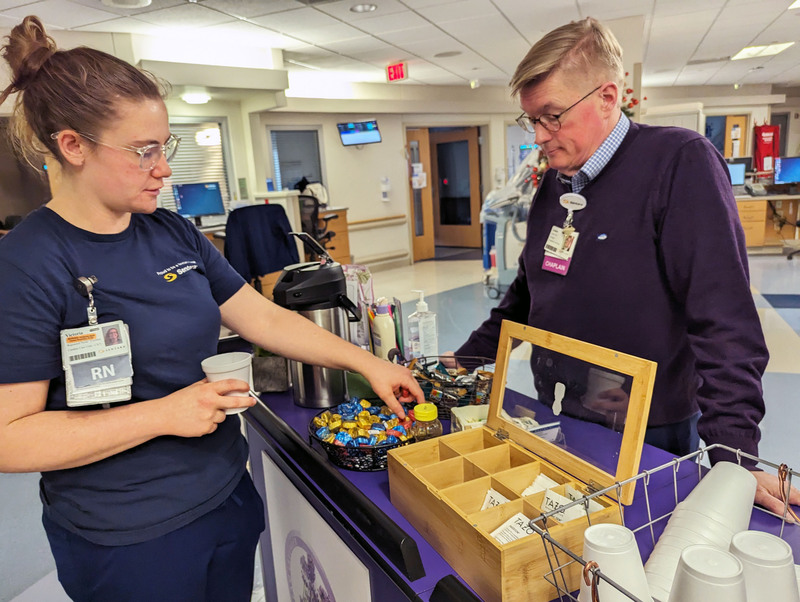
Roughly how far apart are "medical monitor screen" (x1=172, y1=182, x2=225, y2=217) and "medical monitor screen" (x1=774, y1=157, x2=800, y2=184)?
26.9 ft

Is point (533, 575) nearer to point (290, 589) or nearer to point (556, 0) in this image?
point (290, 589)

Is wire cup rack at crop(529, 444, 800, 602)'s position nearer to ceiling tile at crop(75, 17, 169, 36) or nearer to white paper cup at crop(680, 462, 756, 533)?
white paper cup at crop(680, 462, 756, 533)

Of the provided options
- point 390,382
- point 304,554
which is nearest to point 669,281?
point 390,382

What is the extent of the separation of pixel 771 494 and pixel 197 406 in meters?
1.02

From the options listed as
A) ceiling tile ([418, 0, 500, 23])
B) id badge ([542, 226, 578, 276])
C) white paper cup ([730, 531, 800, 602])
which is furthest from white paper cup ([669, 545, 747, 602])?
ceiling tile ([418, 0, 500, 23])

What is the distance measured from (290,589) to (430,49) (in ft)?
21.6

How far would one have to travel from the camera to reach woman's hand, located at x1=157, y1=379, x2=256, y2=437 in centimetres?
100

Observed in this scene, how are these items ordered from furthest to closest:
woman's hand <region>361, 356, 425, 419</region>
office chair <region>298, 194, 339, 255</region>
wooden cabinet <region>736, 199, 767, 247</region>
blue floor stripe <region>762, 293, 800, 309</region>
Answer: wooden cabinet <region>736, 199, 767, 247</region> < office chair <region>298, 194, 339, 255</region> < blue floor stripe <region>762, 293, 800, 309</region> < woman's hand <region>361, 356, 425, 419</region>

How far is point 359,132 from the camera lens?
30.1 ft

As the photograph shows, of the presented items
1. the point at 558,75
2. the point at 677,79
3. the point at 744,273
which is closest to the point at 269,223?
the point at 558,75

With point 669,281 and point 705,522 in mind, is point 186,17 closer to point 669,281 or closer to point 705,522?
point 669,281

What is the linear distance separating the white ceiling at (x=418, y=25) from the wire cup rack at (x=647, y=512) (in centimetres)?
476

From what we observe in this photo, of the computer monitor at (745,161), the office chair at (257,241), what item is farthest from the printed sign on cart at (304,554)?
the computer monitor at (745,161)

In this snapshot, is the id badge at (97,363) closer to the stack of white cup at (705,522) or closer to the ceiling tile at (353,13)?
the stack of white cup at (705,522)
